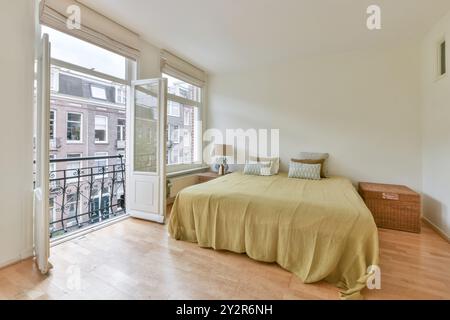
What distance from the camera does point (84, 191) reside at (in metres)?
3.41

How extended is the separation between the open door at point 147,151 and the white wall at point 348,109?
188cm

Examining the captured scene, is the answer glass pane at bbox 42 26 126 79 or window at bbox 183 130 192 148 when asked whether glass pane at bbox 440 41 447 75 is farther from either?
glass pane at bbox 42 26 126 79

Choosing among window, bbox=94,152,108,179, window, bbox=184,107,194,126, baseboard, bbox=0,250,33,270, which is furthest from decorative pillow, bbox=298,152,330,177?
baseboard, bbox=0,250,33,270

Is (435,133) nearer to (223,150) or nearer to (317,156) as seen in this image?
(317,156)

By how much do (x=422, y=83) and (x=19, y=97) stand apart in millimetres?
4935

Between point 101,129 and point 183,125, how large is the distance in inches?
62.6

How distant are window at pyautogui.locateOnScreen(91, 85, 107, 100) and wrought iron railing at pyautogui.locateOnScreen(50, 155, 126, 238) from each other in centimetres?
113

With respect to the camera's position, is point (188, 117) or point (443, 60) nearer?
point (443, 60)

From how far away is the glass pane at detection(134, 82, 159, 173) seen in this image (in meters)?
3.00

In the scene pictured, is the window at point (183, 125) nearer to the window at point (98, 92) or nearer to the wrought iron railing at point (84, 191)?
the wrought iron railing at point (84, 191)

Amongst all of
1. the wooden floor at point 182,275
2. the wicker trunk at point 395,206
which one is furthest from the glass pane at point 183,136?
the wicker trunk at point 395,206

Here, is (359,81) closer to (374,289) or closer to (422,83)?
(422,83)

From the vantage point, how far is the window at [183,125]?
12.8 feet

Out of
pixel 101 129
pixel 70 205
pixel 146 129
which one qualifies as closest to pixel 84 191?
pixel 70 205
